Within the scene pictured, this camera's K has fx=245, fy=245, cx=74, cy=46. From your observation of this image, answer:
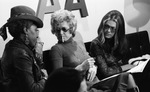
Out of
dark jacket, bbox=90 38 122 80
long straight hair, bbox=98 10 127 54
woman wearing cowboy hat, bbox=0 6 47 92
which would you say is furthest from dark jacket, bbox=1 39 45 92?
long straight hair, bbox=98 10 127 54

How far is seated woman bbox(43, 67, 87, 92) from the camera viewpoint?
1.29 metres

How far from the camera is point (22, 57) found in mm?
1898

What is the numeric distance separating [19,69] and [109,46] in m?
1.50

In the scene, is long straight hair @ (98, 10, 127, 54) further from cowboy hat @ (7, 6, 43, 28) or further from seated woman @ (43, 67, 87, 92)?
seated woman @ (43, 67, 87, 92)

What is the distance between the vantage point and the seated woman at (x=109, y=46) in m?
2.93

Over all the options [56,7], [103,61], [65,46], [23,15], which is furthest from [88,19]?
[23,15]

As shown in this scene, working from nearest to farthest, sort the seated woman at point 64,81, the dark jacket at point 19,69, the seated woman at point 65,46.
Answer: the seated woman at point 64,81 < the dark jacket at point 19,69 < the seated woman at point 65,46

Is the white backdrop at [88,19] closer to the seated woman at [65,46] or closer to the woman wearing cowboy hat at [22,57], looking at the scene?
the seated woman at [65,46]

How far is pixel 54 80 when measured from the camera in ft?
4.33

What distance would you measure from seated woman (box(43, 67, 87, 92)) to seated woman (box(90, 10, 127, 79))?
5.11 ft

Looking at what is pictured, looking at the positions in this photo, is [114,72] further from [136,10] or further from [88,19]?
[136,10]

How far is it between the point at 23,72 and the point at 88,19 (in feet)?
6.41

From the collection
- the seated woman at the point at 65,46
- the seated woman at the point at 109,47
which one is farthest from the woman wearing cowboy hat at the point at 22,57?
the seated woman at the point at 109,47

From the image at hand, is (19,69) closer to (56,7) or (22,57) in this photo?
(22,57)
